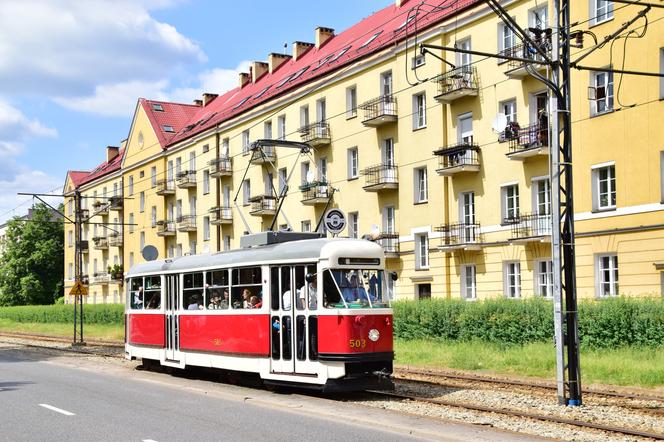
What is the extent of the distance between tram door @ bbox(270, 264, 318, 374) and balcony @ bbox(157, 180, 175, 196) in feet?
152

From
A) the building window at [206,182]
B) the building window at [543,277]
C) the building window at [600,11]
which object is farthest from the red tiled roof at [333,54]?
the building window at [543,277]

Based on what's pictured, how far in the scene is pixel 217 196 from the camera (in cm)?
5538

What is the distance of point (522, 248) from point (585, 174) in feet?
13.0

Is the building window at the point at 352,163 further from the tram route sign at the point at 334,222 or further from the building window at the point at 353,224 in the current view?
the tram route sign at the point at 334,222

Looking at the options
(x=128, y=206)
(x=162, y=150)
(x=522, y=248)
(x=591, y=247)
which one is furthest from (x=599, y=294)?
(x=128, y=206)

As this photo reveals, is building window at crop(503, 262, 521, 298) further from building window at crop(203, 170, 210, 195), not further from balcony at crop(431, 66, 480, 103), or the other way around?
building window at crop(203, 170, 210, 195)

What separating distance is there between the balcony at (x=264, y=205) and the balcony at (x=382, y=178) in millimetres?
9682

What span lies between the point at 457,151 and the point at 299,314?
60.8 ft

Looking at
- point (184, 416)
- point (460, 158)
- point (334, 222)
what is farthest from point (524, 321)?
point (184, 416)

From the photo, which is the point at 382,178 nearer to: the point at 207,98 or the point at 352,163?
the point at 352,163

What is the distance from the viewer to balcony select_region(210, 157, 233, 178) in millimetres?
53219

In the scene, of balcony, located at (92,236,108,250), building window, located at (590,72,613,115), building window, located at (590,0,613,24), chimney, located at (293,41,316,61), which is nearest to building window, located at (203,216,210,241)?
chimney, located at (293,41,316,61)

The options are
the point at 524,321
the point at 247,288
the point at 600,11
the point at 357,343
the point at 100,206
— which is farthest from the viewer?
the point at 100,206

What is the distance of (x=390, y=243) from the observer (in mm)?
38156
